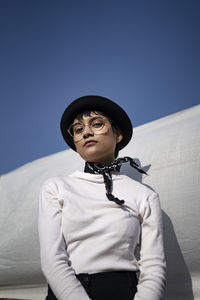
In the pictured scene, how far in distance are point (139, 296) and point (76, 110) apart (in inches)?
19.5

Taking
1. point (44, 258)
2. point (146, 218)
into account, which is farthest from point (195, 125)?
point (44, 258)

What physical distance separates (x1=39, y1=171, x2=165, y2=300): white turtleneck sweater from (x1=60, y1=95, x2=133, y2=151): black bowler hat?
194 mm

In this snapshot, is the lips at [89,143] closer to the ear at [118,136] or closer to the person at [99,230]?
the person at [99,230]

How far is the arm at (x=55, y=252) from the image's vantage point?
1.84ft

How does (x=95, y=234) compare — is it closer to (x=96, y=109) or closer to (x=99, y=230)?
(x=99, y=230)

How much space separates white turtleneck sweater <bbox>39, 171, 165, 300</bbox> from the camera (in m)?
0.59

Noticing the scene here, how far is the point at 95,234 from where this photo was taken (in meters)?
0.64

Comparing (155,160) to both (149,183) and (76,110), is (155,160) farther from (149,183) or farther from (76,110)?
(76,110)

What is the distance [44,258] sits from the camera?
2.02 ft

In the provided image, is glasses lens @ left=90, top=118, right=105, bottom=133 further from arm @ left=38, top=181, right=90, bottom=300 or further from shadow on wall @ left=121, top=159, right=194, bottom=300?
shadow on wall @ left=121, top=159, right=194, bottom=300

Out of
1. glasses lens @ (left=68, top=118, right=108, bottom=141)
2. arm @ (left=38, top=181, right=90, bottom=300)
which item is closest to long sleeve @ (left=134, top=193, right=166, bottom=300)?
arm @ (left=38, top=181, right=90, bottom=300)

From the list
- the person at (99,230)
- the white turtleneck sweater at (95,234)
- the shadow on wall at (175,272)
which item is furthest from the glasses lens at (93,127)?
the shadow on wall at (175,272)

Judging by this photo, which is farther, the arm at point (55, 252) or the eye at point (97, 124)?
the eye at point (97, 124)

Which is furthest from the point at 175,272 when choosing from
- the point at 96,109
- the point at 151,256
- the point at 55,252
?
the point at 96,109
